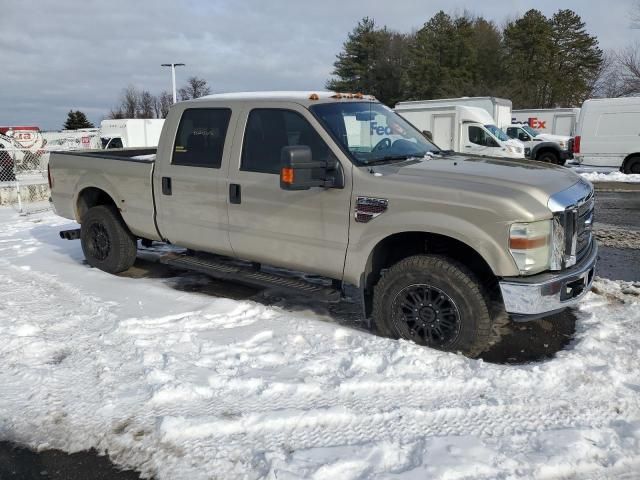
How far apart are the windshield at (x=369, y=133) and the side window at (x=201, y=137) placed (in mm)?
1037

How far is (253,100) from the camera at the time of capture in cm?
520

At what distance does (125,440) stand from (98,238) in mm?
4000

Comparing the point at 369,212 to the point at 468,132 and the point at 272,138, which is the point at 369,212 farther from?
the point at 468,132

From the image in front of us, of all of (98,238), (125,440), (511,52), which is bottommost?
(125,440)

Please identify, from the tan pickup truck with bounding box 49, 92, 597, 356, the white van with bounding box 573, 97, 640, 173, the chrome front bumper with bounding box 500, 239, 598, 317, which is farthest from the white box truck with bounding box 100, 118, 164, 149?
the chrome front bumper with bounding box 500, 239, 598, 317

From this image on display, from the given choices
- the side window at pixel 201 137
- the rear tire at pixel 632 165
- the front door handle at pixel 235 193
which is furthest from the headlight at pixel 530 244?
the rear tire at pixel 632 165

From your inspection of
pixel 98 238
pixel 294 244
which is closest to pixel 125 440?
pixel 294 244

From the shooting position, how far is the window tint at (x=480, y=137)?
19191 mm

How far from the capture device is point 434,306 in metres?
4.26

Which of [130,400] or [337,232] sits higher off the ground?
[337,232]

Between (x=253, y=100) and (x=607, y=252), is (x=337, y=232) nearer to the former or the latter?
(x=253, y=100)

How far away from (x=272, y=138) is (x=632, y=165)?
17.1m

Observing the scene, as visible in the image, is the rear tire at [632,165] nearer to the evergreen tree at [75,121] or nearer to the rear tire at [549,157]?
the rear tire at [549,157]

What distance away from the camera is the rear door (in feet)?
17.3
